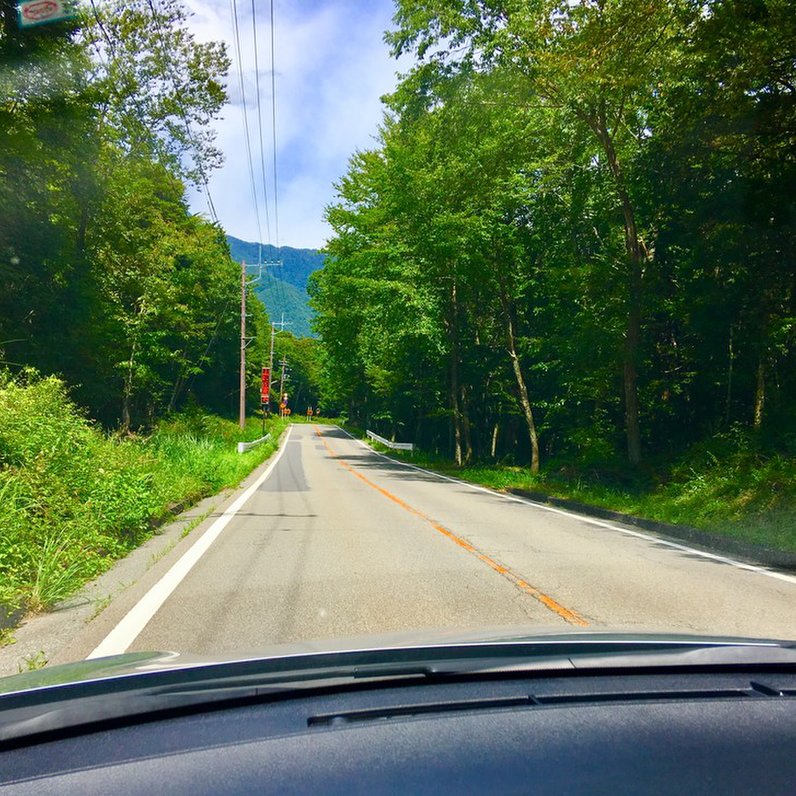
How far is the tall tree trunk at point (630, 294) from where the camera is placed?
18.0m

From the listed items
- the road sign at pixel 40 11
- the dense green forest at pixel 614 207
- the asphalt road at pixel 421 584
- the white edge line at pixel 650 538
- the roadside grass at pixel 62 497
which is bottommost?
the white edge line at pixel 650 538

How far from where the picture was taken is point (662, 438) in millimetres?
22359

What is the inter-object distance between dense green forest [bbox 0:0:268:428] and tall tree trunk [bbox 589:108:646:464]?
1097cm

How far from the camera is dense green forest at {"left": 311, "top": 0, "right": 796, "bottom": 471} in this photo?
1410 centimetres

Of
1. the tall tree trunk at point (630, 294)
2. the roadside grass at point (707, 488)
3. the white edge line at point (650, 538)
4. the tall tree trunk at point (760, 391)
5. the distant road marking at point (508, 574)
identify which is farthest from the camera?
the tall tree trunk at point (760, 391)

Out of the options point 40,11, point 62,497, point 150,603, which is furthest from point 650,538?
point 40,11

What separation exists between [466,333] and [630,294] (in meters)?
15.7

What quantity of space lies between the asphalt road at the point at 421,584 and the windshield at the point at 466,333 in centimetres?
6

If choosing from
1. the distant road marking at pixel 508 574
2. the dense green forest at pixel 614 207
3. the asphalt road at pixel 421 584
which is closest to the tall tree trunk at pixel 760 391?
the dense green forest at pixel 614 207

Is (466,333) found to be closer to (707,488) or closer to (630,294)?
(630,294)

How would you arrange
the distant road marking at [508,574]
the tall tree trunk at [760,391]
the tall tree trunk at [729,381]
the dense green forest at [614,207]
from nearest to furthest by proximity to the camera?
the distant road marking at [508,574], the dense green forest at [614,207], the tall tree trunk at [760,391], the tall tree trunk at [729,381]

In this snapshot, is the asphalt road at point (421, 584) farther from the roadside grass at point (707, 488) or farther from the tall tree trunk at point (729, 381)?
the tall tree trunk at point (729, 381)

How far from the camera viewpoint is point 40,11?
579 inches

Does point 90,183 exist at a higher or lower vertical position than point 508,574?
higher
